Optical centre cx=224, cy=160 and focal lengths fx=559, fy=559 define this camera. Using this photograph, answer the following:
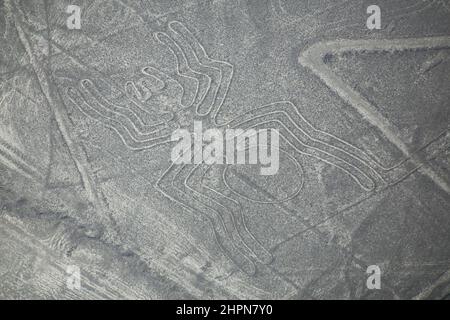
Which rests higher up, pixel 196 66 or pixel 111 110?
pixel 196 66

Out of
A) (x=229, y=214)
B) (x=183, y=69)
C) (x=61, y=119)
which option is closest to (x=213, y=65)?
(x=183, y=69)

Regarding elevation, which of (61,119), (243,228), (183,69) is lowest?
(243,228)

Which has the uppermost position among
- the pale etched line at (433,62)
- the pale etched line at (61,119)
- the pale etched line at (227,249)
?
the pale etched line at (433,62)

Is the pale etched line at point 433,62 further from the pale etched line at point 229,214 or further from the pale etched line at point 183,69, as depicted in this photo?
the pale etched line at point 229,214

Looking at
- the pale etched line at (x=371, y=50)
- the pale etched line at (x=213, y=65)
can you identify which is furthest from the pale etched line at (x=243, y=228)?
the pale etched line at (x=371, y=50)

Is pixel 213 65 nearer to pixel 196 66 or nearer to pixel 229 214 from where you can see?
pixel 196 66

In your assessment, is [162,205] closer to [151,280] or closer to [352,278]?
[151,280]

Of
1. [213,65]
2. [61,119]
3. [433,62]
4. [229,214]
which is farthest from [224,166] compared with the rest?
[433,62]
